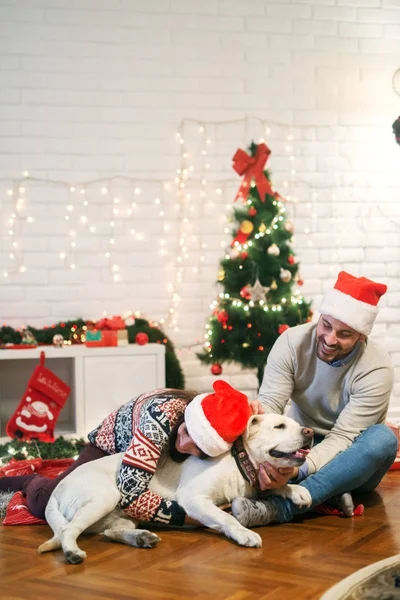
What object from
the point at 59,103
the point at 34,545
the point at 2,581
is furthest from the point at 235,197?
the point at 2,581

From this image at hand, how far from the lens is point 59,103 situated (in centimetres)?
565

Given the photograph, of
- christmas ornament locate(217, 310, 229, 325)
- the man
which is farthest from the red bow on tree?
the man

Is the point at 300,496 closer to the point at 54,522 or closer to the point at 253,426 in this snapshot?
the point at 253,426

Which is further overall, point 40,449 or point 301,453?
point 40,449

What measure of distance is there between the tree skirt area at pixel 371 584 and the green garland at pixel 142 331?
307 cm

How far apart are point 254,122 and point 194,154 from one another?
475 mm

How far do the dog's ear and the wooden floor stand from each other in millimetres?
346

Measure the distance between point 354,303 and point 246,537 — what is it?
3.41 ft

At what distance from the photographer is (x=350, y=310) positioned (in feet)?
10.9

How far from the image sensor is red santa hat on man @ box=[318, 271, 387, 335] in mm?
3318

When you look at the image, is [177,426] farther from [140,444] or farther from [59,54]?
[59,54]

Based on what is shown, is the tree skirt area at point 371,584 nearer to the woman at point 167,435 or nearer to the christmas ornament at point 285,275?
the woman at point 167,435

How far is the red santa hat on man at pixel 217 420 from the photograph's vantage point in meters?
2.90

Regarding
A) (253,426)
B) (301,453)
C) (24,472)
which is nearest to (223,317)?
(24,472)
